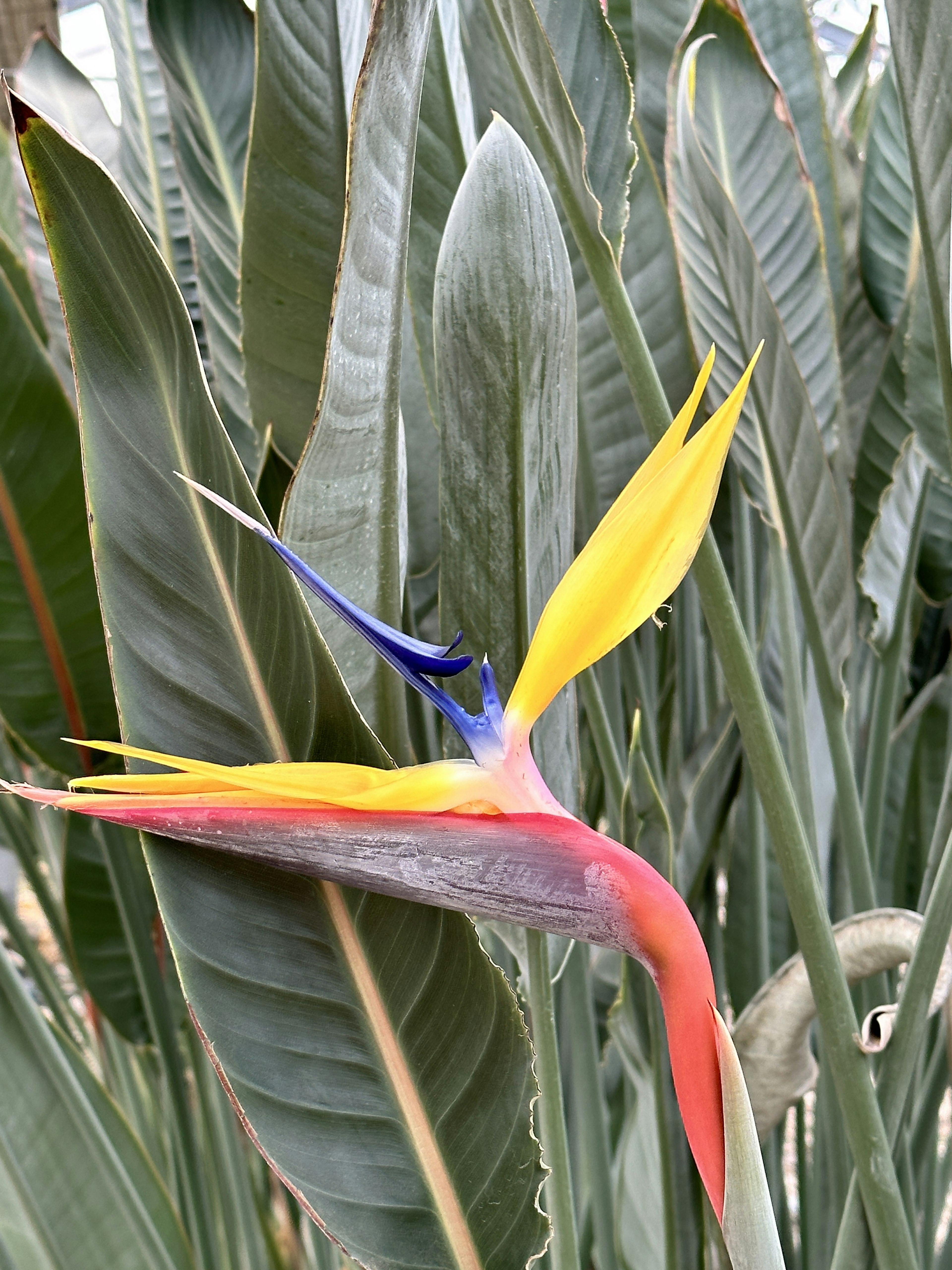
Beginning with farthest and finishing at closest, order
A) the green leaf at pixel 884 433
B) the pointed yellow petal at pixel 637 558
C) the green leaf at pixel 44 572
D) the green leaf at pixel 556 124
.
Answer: the green leaf at pixel 884 433 → the green leaf at pixel 44 572 → the green leaf at pixel 556 124 → the pointed yellow petal at pixel 637 558

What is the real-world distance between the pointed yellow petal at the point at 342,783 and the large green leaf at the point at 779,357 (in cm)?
26

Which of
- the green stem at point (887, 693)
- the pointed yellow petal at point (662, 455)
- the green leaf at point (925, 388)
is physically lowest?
the green stem at point (887, 693)

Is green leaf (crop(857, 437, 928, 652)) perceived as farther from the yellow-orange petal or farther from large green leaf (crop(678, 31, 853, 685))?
the yellow-orange petal

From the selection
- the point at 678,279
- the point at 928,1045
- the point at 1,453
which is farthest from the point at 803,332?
the point at 928,1045

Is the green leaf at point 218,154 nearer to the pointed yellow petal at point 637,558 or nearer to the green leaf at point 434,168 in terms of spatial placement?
the green leaf at point 434,168

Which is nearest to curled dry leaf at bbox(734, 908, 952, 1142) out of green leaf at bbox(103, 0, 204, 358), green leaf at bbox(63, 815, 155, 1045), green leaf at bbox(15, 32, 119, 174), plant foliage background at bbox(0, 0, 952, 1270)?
plant foliage background at bbox(0, 0, 952, 1270)

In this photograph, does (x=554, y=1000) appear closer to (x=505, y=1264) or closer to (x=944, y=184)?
(x=505, y=1264)

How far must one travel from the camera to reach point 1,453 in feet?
1.40

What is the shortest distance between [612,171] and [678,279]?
0.41 ft

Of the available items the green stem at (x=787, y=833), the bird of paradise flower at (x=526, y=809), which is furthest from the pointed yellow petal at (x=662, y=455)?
the green stem at (x=787, y=833)

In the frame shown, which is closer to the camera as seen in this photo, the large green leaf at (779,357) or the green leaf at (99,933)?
the large green leaf at (779,357)

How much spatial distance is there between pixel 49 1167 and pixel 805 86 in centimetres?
63

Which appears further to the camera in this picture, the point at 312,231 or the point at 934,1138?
the point at 934,1138

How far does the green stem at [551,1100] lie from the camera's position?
1.14ft
